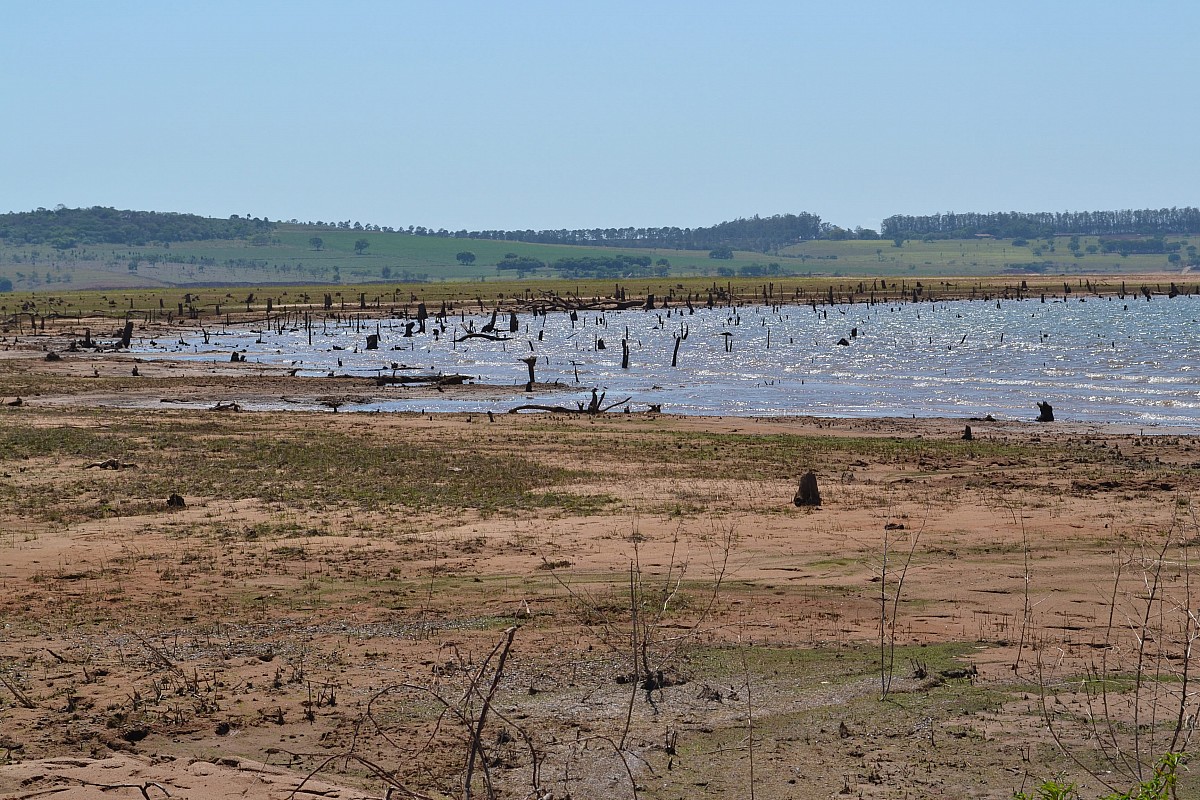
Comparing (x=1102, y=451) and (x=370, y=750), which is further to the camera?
(x=1102, y=451)

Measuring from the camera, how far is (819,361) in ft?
210

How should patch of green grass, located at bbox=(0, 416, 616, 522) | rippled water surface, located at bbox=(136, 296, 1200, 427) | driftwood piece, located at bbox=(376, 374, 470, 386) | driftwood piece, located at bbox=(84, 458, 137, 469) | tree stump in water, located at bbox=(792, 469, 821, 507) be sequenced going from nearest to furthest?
tree stump in water, located at bbox=(792, 469, 821, 507) → patch of green grass, located at bbox=(0, 416, 616, 522) → driftwood piece, located at bbox=(84, 458, 137, 469) → rippled water surface, located at bbox=(136, 296, 1200, 427) → driftwood piece, located at bbox=(376, 374, 470, 386)

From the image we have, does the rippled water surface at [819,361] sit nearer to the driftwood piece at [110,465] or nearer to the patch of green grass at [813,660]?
the driftwood piece at [110,465]

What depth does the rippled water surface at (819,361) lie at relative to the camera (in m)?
41.8

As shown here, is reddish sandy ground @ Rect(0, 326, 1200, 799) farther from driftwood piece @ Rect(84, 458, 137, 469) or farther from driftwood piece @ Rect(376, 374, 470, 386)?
driftwood piece @ Rect(376, 374, 470, 386)

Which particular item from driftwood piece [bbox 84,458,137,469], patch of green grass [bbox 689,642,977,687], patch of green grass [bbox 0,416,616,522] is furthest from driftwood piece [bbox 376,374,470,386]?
patch of green grass [bbox 689,642,977,687]

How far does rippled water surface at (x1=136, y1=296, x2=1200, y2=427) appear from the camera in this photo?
41.8 meters

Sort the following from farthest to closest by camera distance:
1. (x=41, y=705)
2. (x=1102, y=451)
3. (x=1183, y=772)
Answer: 1. (x=1102, y=451)
2. (x=41, y=705)
3. (x=1183, y=772)

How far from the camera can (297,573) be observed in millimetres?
13422

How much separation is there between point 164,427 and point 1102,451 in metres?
20.7

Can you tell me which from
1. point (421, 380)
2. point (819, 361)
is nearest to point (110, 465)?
point (421, 380)

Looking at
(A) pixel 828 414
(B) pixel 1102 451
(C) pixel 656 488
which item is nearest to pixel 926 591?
(C) pixel 656 488

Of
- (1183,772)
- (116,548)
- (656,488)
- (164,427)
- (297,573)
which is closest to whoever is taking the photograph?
(1183,772)

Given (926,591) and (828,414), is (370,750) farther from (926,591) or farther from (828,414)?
(828,414)
